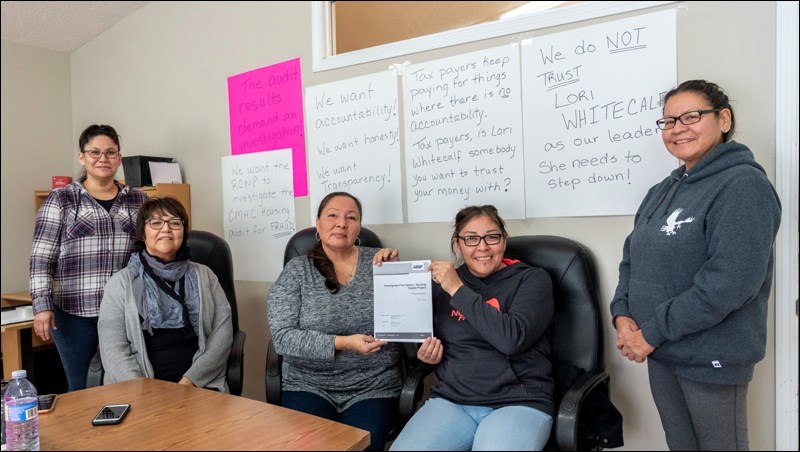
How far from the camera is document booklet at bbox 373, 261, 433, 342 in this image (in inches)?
67.6

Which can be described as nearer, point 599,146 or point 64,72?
point 599,146

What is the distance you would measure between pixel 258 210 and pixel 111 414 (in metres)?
1.62

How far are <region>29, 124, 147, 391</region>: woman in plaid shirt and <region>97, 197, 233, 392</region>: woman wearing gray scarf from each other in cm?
30

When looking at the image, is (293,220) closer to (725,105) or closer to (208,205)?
(208,205)

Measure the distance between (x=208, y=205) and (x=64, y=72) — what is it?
178 cm

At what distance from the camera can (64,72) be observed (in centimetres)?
382

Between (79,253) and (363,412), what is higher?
(79,253)

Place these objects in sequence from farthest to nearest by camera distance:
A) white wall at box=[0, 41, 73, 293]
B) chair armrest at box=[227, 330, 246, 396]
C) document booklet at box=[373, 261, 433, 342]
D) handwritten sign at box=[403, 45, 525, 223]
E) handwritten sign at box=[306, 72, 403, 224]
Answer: white wall at box=[0, 41, 73, 293] < handwritten sign at box=[306, 72, 403, 224] < handwritten sign at box=[403, 45, 525, 223] < chair armrest at box=[227, 330, 246, 396] < document booklet at box=[373, 261, 433, 342]

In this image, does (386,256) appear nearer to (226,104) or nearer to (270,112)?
(270,112)

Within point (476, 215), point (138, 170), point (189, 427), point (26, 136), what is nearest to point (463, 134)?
point (476, 215)

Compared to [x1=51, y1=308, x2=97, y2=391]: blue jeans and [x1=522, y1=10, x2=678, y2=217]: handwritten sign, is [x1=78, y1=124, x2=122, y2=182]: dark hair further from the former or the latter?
[x1=522, y1=10, x2=678, y2=217]: handwritten sign

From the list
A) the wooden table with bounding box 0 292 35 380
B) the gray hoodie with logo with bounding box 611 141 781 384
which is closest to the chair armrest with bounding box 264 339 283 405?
the gray hoodie with logo with bounding box 611 141 781 384

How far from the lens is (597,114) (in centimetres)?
191

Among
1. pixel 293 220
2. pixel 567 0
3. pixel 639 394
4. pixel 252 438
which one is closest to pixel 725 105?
pixel 567 0
